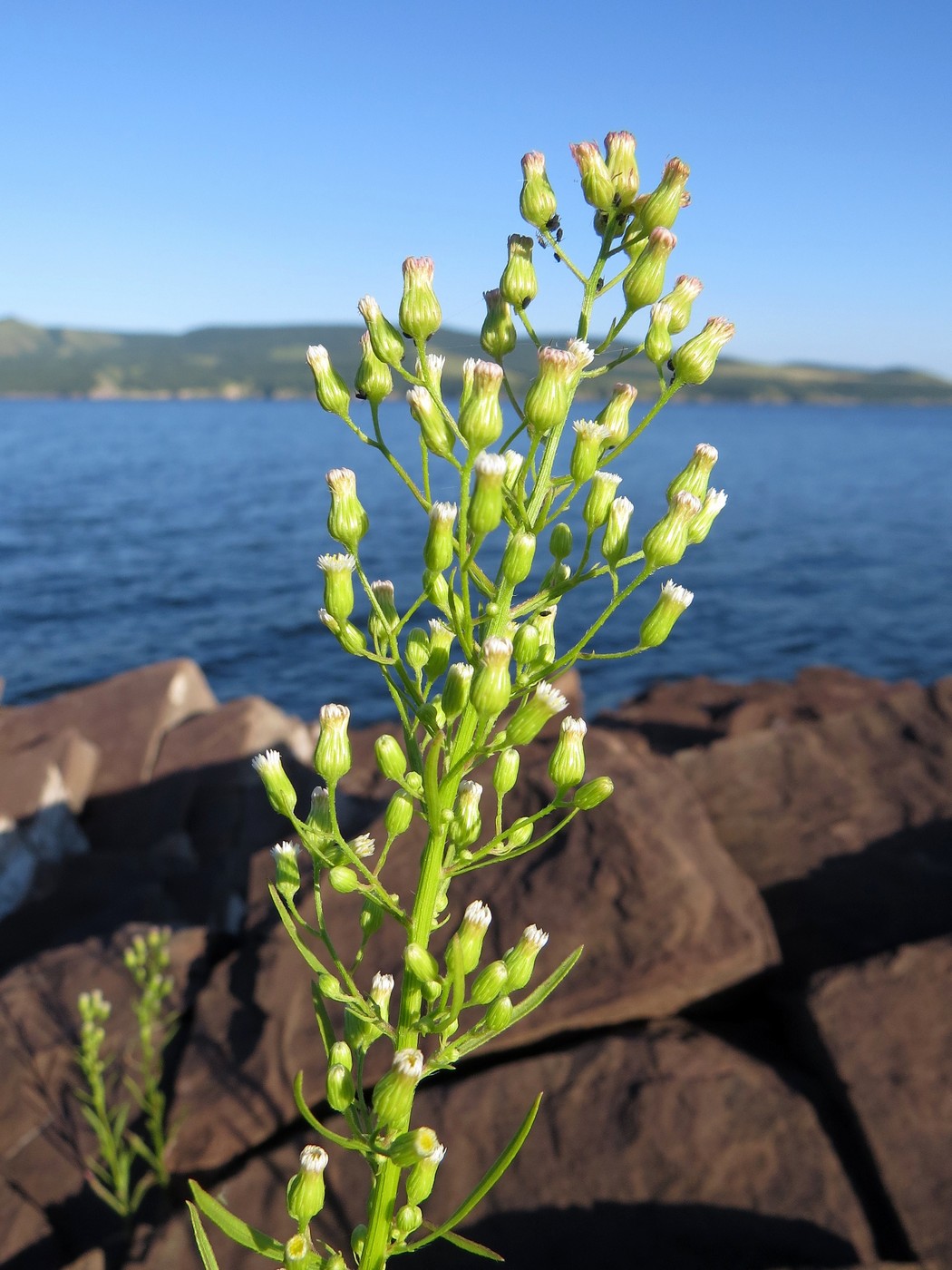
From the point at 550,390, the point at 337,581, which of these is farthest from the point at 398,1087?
the point at 550,390

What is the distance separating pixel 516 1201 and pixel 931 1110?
8.28 feet

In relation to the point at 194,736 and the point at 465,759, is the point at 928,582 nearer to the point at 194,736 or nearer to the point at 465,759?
the point at 194,736

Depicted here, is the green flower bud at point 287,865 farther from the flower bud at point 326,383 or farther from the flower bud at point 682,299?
the flower bud at point 682,299

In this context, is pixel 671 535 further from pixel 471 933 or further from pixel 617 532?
pixel 471 933

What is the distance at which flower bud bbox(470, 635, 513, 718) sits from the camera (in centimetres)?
252

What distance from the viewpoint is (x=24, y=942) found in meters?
10.7

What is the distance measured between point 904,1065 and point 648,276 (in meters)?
5.27

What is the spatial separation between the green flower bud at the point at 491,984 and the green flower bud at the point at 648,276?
2043 millimetres

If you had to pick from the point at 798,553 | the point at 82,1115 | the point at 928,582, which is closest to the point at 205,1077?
the point at 82,1115

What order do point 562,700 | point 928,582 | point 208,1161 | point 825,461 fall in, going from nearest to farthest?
point 562,700, point 208,1161, point 928,582, point 825,461

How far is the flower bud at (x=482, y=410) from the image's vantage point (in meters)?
A: 2.48

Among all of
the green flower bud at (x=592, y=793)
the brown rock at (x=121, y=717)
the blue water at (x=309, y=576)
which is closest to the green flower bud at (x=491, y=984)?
the green flower bud at (x=592, y=793)

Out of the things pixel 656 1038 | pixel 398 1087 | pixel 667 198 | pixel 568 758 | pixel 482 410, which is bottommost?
pixel 656 1038

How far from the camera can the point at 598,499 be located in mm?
2875
